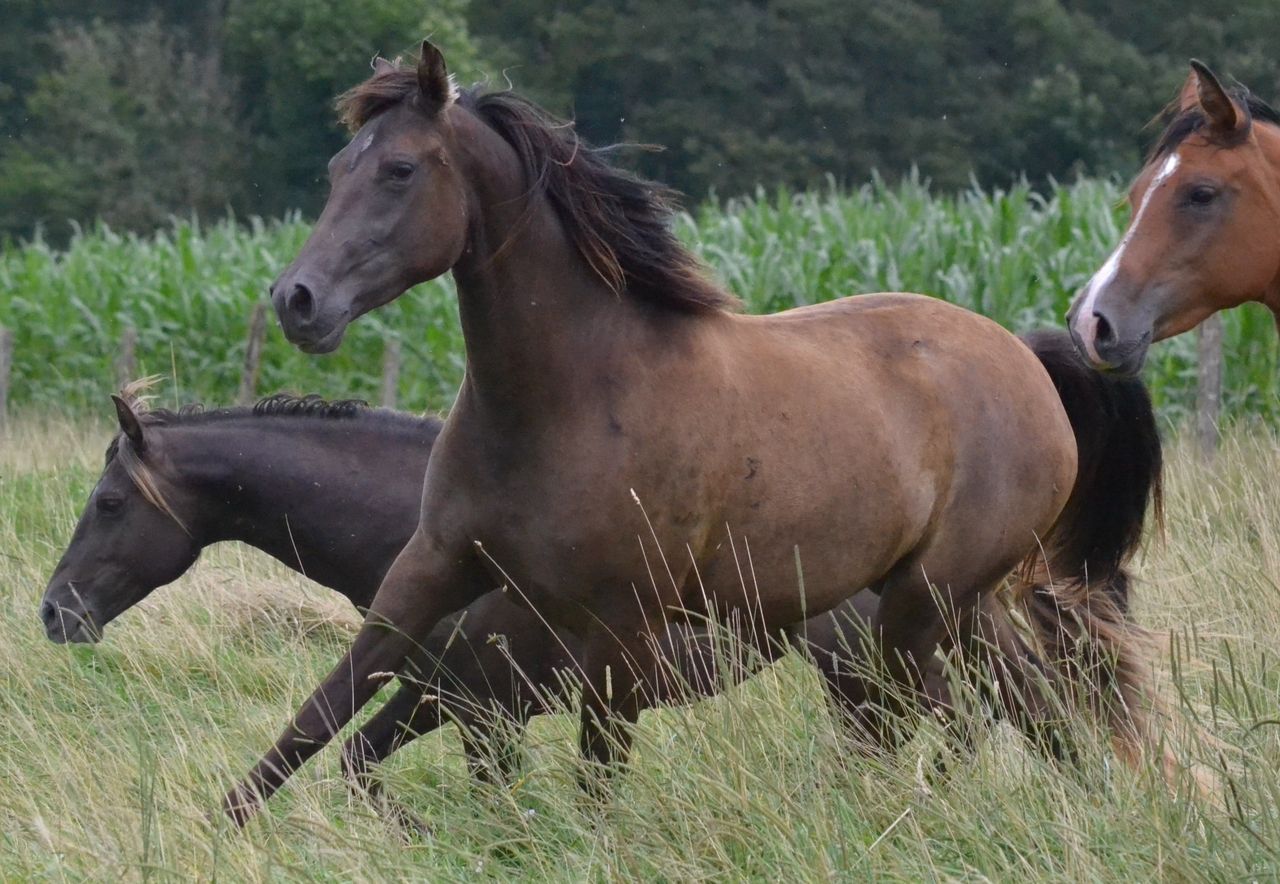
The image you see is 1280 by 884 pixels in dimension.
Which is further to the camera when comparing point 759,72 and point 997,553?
point 759,72

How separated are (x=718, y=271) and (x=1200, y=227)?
686cm

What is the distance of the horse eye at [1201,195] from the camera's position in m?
4.39

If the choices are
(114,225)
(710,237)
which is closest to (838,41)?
(114,225)

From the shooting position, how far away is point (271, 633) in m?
6.65

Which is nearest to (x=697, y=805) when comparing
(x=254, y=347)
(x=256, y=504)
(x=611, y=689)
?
(x=611, y=689)

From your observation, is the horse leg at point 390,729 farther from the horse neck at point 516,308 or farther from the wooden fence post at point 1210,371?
the wooden fence post at point 1210,371

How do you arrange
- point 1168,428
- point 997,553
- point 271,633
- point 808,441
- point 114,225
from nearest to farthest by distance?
point 808,441 < point 997,553 < point 271,633 < point 1168,428 < point 114,225

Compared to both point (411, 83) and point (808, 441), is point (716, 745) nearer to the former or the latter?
point (808, 441)

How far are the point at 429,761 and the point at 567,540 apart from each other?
151 centimetres

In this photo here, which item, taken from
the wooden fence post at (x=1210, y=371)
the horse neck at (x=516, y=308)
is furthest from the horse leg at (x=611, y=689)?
the wooden fence post at (x=1210, y=371)

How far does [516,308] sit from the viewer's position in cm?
411

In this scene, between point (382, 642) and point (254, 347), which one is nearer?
point (382, 642)

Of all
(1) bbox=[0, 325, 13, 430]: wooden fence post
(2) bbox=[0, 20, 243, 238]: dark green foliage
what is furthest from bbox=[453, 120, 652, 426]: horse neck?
(2) bbox=[0, 20, 243, 238]: dark green foliage

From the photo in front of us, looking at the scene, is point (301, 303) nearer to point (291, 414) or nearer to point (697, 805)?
point (697, 805)
